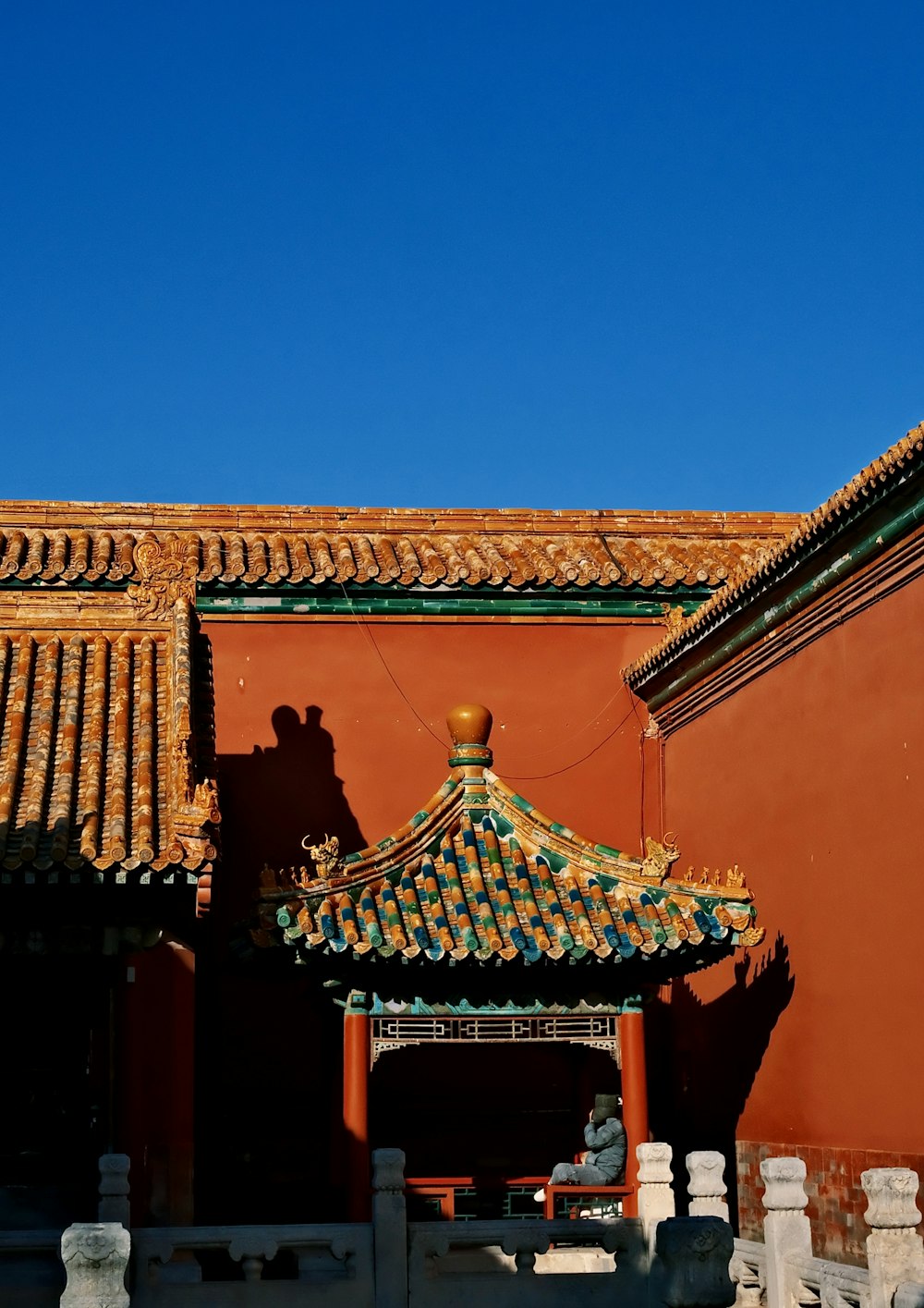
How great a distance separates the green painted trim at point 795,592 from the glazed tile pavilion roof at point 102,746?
432 centimetres

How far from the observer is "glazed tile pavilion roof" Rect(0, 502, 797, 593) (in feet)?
54.2

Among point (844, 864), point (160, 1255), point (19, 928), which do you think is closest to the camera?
point (160, 1255)

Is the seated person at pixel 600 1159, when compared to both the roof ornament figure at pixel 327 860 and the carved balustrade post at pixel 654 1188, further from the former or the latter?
the roof ornament figure at pixel 327 860

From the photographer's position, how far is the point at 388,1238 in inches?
399

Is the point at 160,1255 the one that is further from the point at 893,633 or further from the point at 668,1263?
the point at 893,633

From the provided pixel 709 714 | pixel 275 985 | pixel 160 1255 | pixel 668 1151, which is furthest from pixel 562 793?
pixel 160 1255

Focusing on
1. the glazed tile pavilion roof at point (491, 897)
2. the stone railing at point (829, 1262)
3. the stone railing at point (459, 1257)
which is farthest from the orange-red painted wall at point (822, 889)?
the stone railing at point (459, 1257)

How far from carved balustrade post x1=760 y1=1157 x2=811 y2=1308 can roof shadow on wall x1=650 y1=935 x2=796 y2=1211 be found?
3.29 metres

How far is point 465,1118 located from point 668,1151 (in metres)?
4.34

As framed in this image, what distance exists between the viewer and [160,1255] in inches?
387

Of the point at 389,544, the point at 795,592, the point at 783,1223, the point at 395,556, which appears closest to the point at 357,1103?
the point at 783,1223

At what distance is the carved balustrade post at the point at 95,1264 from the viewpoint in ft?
28.2

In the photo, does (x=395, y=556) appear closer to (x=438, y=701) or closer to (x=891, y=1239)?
(x=438, y=701)

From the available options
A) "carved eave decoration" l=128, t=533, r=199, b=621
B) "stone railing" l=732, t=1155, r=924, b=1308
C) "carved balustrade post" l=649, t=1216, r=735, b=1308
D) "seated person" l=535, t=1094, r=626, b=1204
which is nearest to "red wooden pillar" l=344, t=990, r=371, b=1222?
"seated person" l=535, t=1094, r=626, b=1204
